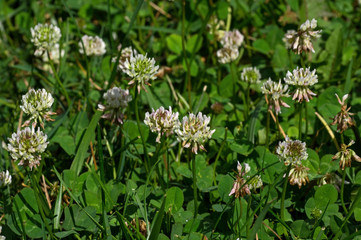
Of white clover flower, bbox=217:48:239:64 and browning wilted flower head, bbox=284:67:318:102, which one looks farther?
white clover flower, bbox=217:48:239:64

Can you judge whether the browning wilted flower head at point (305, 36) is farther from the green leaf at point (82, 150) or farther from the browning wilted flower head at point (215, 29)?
the browning wilted flower head at point (215, 29)

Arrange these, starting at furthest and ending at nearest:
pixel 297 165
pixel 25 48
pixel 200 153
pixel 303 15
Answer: pixel 25 48, pixel 303 15, pixel 200 153, pixel 297 165

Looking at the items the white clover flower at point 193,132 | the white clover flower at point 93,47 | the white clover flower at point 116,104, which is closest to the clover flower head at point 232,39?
the white clover flower at point 93,47

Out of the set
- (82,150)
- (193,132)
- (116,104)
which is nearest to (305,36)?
(193,132)

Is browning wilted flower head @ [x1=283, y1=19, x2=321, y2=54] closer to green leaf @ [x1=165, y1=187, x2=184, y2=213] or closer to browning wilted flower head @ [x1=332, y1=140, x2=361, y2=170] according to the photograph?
→ browning wilted flower head @ [x1=332, y1=140, x2=361, y2=170]

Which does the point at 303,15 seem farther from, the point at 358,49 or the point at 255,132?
the point at 255,132

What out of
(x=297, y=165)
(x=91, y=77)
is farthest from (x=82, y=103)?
(x=297, y=165)

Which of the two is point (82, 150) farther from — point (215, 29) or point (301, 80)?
point (215, 29)

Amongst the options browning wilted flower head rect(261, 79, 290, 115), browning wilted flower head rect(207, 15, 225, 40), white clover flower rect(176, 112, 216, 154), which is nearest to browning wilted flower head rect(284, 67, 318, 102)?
browning wilted flower head rect(261, 79, 290, 115)
